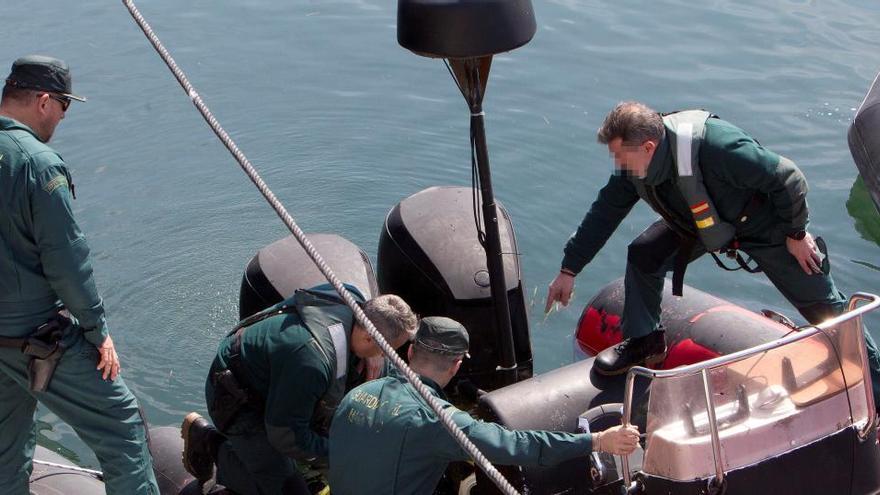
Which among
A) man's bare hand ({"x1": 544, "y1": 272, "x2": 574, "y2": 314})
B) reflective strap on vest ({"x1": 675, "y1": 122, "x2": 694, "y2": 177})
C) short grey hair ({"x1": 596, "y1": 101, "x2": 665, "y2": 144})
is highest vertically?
short grey hair ({"x1": 596, "y1": 101, "x2": 665, "y2": 144})

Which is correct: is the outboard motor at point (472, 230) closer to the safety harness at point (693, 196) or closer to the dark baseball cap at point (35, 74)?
the safety harness at point (693, 196)

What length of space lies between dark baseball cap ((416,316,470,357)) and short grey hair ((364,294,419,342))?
295mm

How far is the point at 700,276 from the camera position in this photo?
27.2ft

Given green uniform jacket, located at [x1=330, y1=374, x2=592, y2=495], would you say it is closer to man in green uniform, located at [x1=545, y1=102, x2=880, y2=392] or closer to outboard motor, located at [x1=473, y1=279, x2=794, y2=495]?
outboard motor, located at [x1=473, y1=279, x2=794, y2=495]

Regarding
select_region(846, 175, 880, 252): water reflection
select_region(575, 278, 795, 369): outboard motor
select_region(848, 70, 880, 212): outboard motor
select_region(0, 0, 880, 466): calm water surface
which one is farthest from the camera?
select_region(846, 175, 880, 252): water reflection

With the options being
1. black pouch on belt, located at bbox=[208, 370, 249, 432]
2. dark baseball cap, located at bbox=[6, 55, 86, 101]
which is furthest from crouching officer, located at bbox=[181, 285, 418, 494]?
dark baseball cap, located at bbox=[6, 55, 86, 101]

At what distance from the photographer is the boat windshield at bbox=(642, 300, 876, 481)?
3324 mm

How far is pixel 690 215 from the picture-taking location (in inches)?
178

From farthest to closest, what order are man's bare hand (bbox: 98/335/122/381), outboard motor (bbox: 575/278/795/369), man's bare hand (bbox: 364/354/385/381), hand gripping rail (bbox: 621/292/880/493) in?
outboard motor (bbox: 575/278/795/369), man's bare hand (bbox: 364/354/385/381), man's bare hand (bbox: 98/335/122/381), hand gripping rail (bbox: 621/292/880/493)

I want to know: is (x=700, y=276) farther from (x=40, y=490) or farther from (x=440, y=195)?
(x=40, y=490)

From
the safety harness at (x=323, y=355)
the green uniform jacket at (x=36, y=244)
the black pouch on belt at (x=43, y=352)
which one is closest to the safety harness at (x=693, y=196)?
the safety harness at (x=323, y=355)

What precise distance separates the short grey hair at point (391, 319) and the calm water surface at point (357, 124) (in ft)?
9.54

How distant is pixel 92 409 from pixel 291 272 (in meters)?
1.66

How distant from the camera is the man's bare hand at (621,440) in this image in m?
3.37
